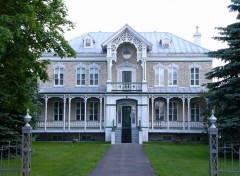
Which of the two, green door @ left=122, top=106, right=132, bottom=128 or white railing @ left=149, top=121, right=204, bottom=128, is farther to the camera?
green door @ left=122, top=106, right=132, bottom=128

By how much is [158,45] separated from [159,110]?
7.06 meters

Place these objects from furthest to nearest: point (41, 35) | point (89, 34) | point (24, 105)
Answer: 1. point (89, 34)
2. point (24, 105)
3. point (41, 35)

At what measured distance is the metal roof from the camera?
39.2m

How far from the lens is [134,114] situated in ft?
122

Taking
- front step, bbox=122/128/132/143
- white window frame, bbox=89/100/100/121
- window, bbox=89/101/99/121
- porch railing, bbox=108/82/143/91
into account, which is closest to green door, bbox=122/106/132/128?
front step, bbox=122/128/132/143

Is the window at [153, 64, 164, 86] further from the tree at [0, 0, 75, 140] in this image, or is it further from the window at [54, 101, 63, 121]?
the tree at [0, 0, 75, 140]

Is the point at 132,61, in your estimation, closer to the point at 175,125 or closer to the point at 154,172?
the point at 175,125

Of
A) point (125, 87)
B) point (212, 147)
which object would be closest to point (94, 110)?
point (125, 87)

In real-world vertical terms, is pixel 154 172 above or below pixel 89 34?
below

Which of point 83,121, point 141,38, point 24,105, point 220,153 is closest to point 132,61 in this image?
point 141,38

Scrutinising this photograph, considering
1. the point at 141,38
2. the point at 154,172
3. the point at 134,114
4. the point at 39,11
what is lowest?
the point at 154,172

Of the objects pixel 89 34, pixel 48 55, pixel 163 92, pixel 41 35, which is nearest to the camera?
pixel 41 35

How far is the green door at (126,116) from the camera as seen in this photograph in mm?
37094

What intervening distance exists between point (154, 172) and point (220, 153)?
701 cm
